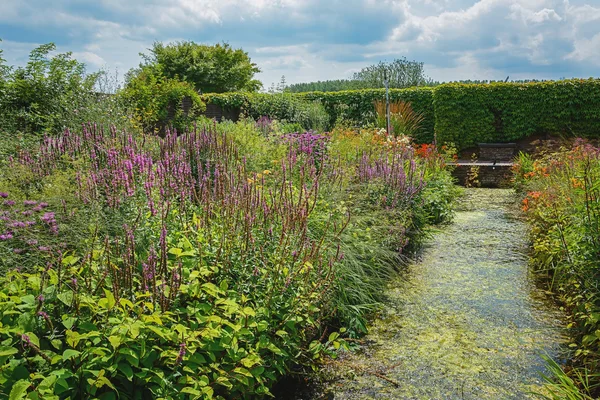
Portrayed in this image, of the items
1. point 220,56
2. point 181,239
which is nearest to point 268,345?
point 181,239

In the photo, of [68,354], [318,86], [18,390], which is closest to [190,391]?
[68,354]

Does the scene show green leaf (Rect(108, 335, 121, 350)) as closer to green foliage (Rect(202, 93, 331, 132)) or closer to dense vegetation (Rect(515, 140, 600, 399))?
dense vegetation (Rect(515, 140, 600, 399))

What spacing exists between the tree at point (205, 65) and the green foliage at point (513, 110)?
56.2ft

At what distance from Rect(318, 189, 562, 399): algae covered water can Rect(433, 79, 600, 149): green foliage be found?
1033cm

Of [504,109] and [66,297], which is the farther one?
[504,109]

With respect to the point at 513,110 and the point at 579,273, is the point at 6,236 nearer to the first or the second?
the point at 579,273

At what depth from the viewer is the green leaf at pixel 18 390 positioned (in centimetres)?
179

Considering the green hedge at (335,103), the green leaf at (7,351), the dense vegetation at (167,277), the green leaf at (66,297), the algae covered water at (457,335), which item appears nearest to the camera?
the green leaf at (7,351)

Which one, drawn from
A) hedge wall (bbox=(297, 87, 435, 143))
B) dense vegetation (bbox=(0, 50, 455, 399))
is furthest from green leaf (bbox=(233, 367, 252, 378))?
hedge wall (bbox=(297, 87, 435, 143))

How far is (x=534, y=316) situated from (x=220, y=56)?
28977 mm

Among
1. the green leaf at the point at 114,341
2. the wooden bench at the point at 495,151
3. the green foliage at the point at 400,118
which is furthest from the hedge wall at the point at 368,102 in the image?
the green leaf at the point at 114,341

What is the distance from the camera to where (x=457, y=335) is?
389cm

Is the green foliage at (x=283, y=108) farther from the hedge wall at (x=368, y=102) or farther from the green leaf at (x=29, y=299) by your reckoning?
the green leaf at (x=29, y=299)

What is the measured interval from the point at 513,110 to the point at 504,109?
0.28m
